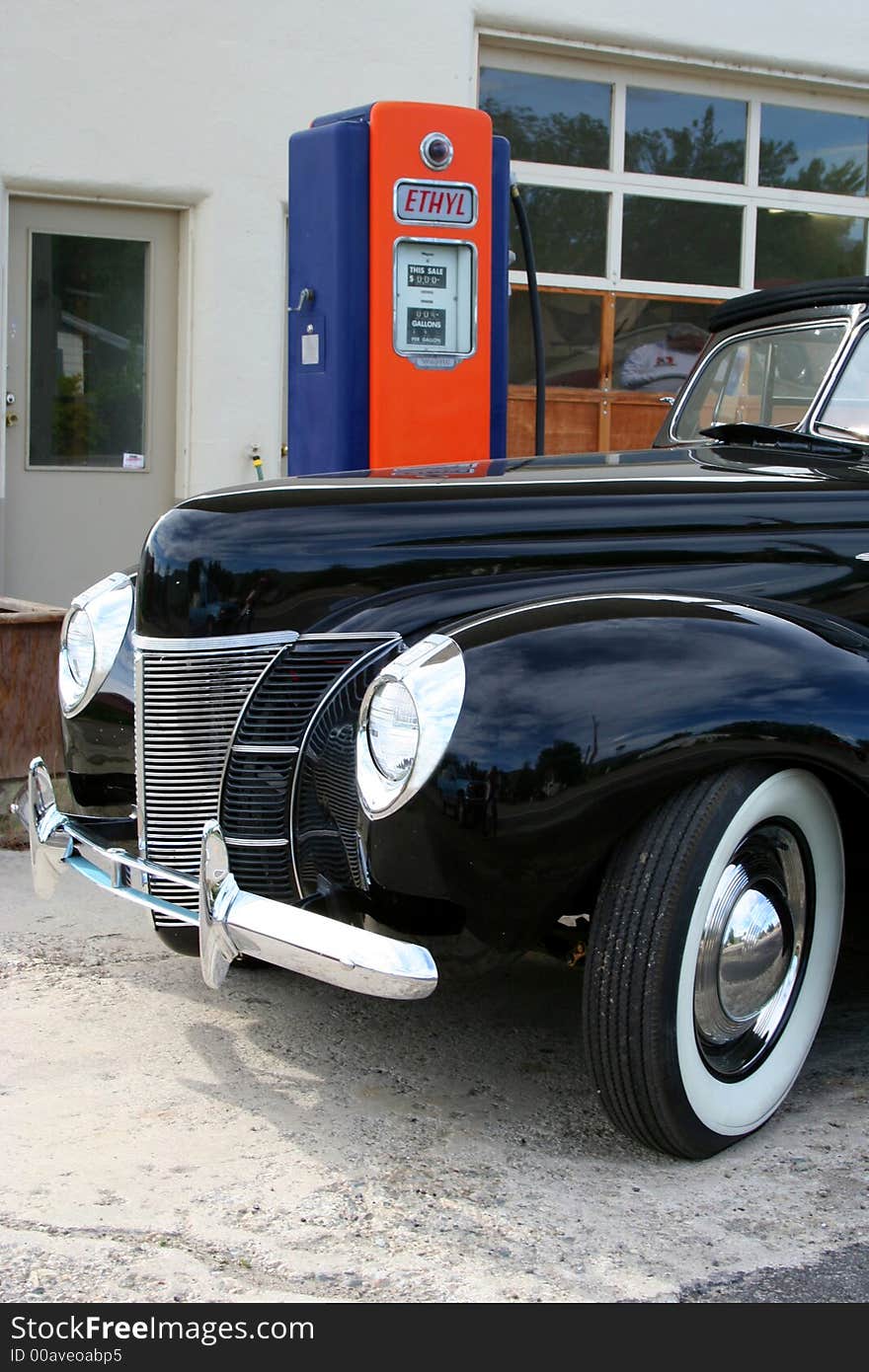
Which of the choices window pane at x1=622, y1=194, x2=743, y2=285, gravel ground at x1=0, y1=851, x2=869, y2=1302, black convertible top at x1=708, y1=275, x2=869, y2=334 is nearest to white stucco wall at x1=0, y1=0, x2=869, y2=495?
window pane at x1=622, y1=194, x2=743, y2=285

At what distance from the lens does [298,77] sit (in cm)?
726

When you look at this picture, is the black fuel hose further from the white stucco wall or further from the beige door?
the beige door

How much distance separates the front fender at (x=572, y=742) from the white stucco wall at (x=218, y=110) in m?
5.09

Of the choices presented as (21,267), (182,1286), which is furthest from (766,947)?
Answer: (21,267)

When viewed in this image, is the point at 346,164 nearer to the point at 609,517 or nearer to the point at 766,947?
the point at 609,517

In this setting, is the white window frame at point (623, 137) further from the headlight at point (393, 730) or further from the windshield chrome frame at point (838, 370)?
the headlight at point (393, 730)

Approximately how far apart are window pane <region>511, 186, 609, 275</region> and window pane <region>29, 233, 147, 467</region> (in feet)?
6.72

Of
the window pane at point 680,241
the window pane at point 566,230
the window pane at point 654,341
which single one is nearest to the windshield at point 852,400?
the window pane at point 566,230

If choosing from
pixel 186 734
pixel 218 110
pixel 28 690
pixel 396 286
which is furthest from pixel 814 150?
pixel 186 734

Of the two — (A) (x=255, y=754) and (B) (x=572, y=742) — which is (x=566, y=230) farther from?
(B) (x=572, y=742)

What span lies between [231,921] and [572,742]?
0.64 m

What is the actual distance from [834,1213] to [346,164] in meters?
3.96

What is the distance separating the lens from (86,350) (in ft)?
23.9

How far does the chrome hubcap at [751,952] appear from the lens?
2574 mm
